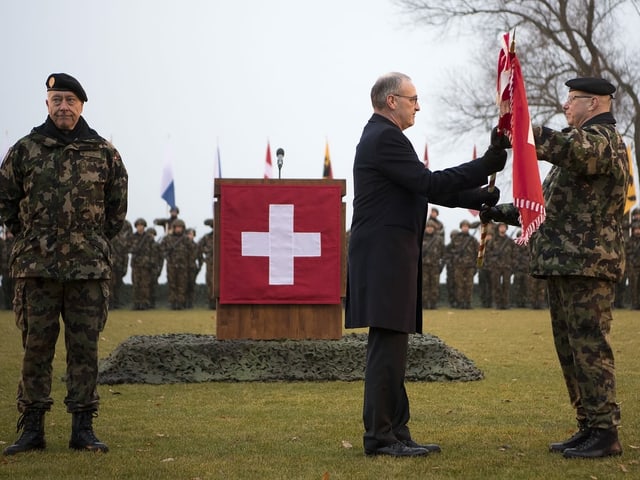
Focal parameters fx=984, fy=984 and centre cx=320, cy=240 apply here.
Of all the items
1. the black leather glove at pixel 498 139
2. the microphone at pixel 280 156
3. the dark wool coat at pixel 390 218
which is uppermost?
the microphone at pixel 280 156

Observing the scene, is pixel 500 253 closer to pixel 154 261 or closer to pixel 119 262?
pixel 154 261

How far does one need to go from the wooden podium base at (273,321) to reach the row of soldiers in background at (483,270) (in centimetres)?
1537

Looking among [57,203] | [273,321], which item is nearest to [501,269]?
[273,321]

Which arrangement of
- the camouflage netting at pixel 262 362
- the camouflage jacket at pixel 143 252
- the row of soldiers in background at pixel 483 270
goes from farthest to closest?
the row of soldiers in background at pixel 483 270
the camouflage jacket at pixel 143 252
the camouflage netting at pixel 262 362

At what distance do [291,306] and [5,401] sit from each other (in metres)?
2.76

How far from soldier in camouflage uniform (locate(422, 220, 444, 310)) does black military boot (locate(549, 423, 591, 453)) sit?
749 inches

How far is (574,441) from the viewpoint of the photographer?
562cm

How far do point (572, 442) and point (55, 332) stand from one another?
3080mm

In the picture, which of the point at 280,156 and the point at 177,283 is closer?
the point at 280,156

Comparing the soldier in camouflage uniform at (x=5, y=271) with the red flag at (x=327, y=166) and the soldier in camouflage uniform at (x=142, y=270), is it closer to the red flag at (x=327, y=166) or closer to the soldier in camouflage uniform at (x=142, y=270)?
the soldier in camouflage uniform at (x=142, y=270)

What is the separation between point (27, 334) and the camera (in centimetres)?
578

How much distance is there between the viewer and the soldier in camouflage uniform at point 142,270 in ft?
78.6

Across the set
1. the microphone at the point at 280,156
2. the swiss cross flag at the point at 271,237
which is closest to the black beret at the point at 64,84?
the swiss cross flag at the point at 271,237

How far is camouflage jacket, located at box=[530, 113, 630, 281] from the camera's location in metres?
5.33
